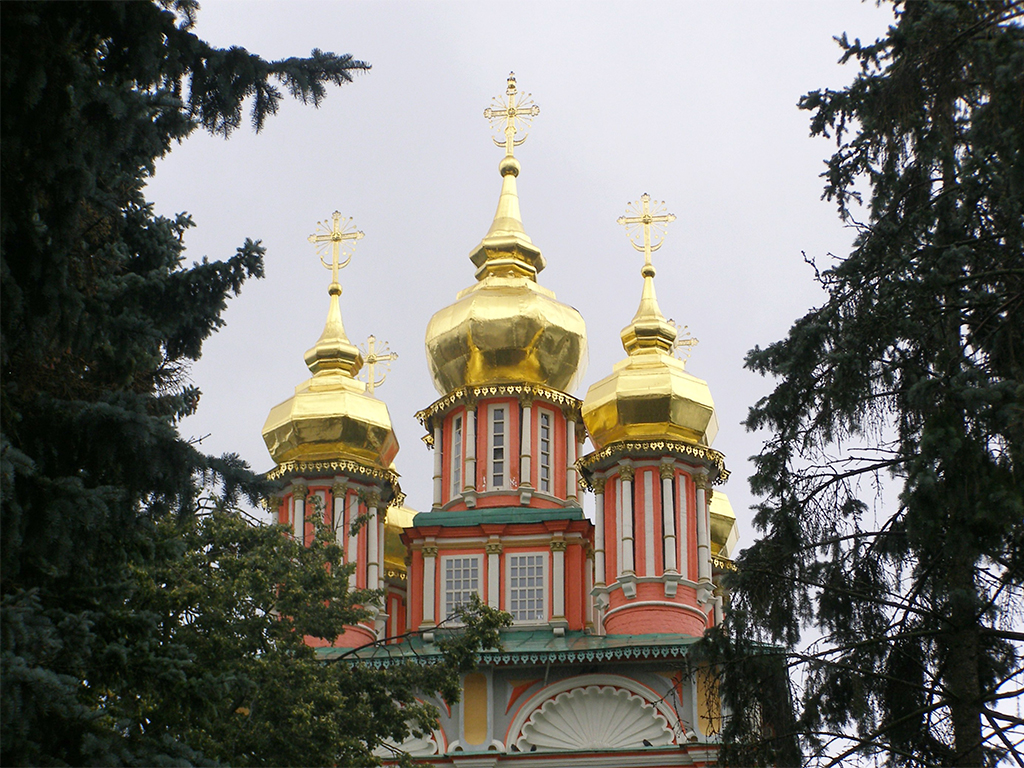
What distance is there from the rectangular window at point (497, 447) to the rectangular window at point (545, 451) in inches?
31.3

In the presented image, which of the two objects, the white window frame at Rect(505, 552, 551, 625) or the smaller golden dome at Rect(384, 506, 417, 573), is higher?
the smaller golden dome at Rect(384, 506, 417, 573)

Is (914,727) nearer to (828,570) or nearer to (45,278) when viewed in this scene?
(828,570)

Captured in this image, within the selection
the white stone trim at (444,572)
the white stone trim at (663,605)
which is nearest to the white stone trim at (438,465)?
the white stone trim at (444,572)

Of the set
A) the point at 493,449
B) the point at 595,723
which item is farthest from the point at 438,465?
the point at 595,723

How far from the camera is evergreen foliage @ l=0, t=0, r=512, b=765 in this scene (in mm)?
9133

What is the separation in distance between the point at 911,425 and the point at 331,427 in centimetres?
2343

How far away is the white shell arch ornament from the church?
0.03 meters

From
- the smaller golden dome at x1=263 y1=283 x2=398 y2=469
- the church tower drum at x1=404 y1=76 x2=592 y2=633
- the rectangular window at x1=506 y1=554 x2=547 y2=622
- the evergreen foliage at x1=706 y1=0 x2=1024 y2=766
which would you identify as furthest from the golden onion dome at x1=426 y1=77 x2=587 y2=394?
the evergreen foliage at x1=706 y1=0 x2=1024 y2=766

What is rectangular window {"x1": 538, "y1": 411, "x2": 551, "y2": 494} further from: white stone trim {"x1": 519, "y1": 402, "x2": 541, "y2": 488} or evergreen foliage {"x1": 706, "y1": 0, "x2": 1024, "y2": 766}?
evergreen foliage {"x1": 706, "y1": 0, "x2": 1024, "y2": 766}

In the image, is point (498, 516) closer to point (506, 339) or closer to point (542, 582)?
point (542, 582)

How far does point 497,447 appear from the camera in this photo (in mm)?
34094

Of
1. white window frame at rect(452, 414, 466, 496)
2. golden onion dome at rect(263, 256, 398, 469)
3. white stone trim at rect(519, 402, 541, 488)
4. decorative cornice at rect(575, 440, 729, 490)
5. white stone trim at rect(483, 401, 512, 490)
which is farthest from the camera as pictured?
golden onion dome at rect(263, 256, 398, 469)

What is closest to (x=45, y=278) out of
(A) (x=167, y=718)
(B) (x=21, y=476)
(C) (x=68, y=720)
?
(B) (x=21, y=476)

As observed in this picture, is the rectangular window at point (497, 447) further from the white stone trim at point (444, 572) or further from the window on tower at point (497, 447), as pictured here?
the white stone trim at point (444, 572)
